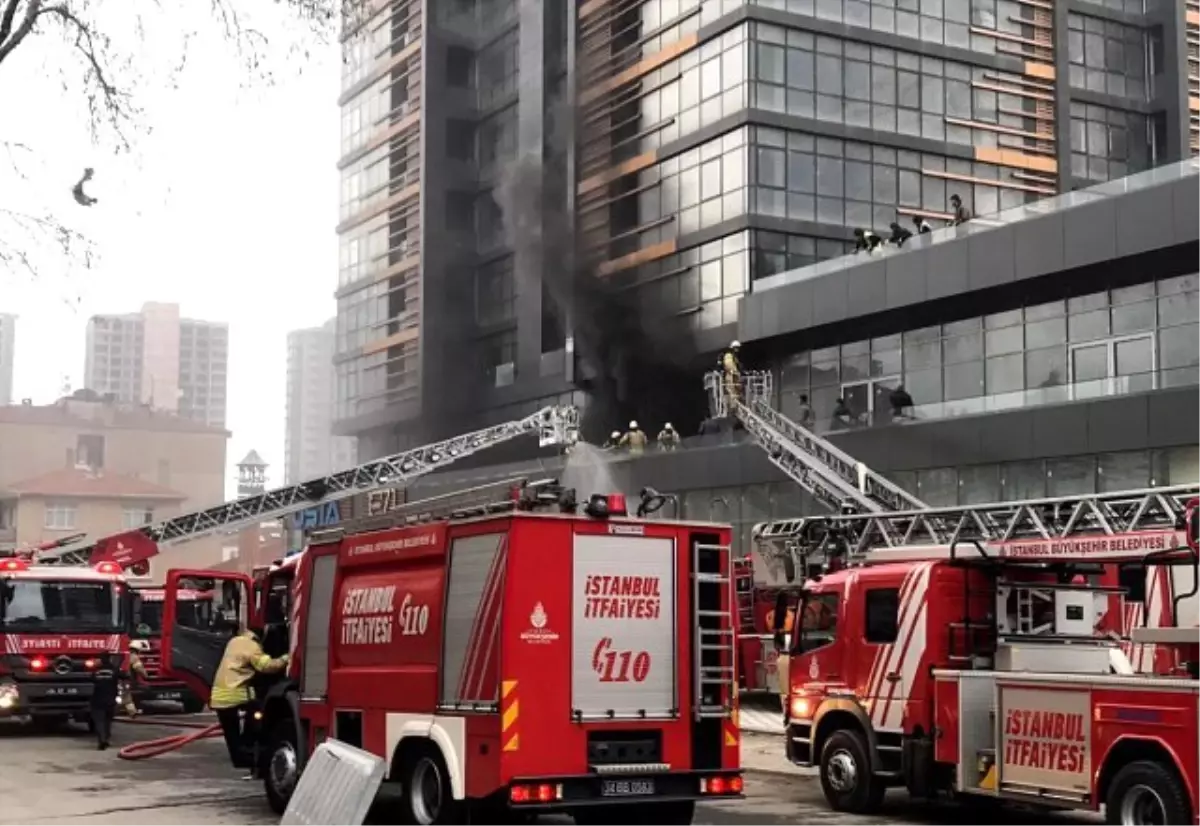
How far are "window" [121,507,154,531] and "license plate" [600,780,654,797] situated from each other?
79249 millimetres

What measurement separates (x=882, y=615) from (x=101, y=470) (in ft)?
269

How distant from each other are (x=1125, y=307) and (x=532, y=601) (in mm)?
24777

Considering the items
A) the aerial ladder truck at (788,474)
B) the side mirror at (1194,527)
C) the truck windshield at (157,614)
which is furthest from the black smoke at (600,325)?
the side mirror at (1194,527)

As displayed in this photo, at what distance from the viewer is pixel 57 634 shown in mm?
20859

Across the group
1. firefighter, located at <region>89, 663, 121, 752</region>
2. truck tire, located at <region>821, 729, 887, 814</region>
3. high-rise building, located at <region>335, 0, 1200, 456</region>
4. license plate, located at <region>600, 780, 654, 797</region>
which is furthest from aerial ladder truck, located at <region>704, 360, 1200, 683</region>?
firefighter, located at <region>89, 663, 121, 752</region>

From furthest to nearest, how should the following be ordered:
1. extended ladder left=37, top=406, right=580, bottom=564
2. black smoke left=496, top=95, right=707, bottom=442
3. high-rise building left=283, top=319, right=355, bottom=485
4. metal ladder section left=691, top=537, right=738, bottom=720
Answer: high-rise building left=283, top=319, right=355, bottom=485 < black smoke left=496, top=95, right=707, bottom=442 < extended ladder left=37, top=406, right=580, bottom=564 < metal ladder section left=691, top=537, right=738, bottom=720

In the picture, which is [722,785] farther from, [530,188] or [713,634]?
Result: [530,188]

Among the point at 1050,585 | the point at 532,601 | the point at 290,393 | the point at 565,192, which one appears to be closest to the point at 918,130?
the point at 565,192

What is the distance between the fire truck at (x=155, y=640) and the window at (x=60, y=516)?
57.2 m

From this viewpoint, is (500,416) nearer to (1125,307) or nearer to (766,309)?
(766,309)

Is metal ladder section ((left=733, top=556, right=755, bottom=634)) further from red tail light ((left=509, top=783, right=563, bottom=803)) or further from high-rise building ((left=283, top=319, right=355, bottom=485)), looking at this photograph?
high-rise building ((left=283, top=319, right=355, bottom=485))

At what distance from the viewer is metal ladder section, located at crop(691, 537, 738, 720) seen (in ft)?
36.2

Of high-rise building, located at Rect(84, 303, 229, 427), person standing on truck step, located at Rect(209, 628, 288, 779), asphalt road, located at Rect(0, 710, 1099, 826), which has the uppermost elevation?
high-rise building, located at Rect(84, 303, 229, 427)

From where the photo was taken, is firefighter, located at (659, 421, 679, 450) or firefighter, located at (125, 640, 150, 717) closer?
firefighter, located at (125, 640, 150, 717)
